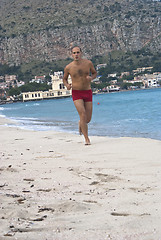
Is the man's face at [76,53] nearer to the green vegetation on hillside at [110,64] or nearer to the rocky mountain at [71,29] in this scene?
the green vegetation on hillside at [110,64]

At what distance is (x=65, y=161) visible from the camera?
6453 millimetres

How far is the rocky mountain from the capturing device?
170700 mm

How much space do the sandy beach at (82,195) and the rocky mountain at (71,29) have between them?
163917mm

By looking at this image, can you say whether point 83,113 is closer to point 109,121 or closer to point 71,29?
point 109,121

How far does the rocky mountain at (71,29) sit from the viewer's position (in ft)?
560

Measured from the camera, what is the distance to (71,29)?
17400 centimetres

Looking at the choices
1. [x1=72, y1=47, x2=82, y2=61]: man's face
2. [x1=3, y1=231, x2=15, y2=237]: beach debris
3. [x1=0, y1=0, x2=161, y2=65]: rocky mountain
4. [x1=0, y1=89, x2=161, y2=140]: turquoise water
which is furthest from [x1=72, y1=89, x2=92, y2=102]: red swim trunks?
[x1=0, y1=0, x2=161, y2=65]: rocky mountain

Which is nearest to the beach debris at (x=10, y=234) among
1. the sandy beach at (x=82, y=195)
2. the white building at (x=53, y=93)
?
the sandy beach at (x=82, y=195)

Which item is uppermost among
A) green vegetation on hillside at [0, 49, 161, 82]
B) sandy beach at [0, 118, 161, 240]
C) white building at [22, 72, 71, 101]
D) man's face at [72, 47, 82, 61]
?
green vegetation on hillside at [0, 49, 161, 82]

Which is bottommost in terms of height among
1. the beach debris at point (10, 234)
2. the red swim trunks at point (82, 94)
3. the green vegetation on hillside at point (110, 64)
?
the beach debris at point (10, 234)

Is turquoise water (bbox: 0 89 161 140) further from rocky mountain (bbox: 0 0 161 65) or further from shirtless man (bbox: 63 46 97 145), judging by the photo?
rocky mountain (bbox: 0 0 161 65)

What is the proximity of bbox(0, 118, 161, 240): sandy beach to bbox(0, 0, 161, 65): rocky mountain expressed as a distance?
538ft

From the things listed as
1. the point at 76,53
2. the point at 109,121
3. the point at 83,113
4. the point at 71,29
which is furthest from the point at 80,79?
the point at 71,29

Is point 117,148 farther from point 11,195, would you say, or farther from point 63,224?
point 63,224
